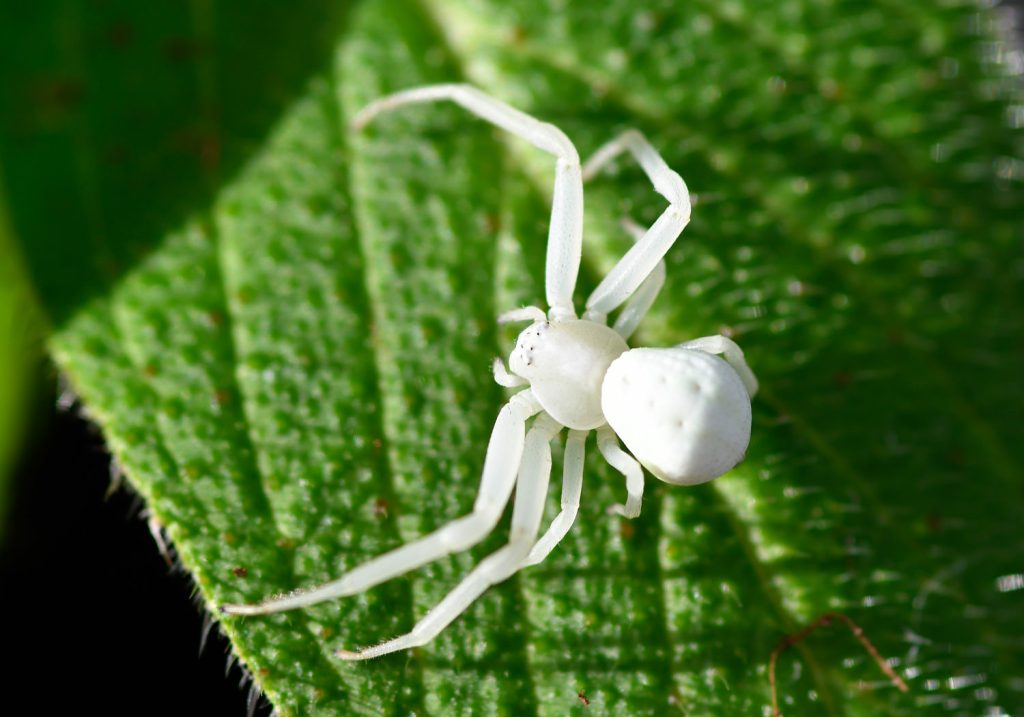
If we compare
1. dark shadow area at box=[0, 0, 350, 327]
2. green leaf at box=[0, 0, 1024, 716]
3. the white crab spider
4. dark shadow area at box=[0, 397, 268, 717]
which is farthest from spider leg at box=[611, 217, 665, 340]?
dark shadow area at box=[0, 397, 268, 717]

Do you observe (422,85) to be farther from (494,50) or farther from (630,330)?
(630,330)

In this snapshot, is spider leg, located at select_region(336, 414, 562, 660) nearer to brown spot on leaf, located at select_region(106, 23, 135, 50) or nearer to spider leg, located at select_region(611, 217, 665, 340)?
spider leg, located at select_region(611, 217, 665, 340)

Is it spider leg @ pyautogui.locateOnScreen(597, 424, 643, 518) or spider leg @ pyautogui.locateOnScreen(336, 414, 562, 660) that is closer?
spider leg @ pyautogui.locateOnScreen(336, 414, 562, 660)

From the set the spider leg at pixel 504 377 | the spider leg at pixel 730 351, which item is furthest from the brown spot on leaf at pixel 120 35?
the spider leg at pixel 730 351

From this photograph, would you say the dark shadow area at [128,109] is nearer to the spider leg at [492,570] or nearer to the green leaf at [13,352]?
the green leaf at [13,352]

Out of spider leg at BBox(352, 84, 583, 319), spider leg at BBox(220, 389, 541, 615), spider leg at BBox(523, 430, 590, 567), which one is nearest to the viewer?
spider leg at BBox(220, 389, 541, 615)

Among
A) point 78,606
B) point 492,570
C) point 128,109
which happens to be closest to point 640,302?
point 492,570

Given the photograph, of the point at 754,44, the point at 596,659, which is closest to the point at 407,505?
the point at 596,659
